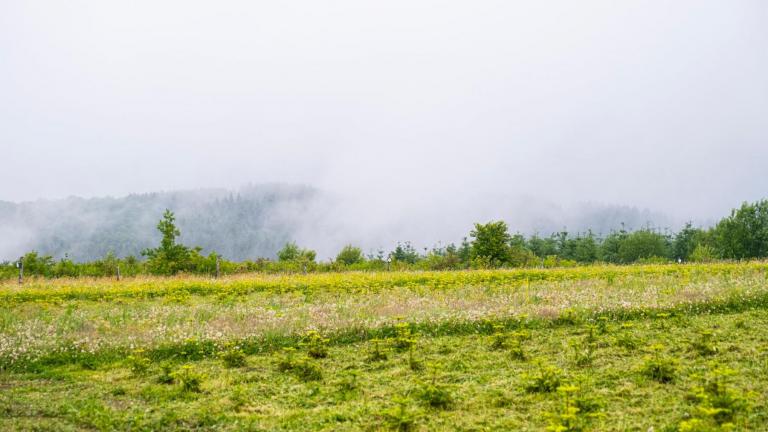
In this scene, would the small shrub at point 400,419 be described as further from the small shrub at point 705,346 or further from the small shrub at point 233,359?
the small shrub at point 705,346

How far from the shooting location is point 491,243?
41.9 meters

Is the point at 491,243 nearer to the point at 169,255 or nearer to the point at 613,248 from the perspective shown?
the point at 169,255

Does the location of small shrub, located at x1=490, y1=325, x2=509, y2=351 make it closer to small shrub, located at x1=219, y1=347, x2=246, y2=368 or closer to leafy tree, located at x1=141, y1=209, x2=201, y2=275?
small shrub, located at x1=219, y1=347, x2=246, y2=368

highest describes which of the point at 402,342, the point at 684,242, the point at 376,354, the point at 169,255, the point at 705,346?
the point at 684,242

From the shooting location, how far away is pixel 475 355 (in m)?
11.0

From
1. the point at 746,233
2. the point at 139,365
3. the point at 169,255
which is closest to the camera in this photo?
the point at 139,365

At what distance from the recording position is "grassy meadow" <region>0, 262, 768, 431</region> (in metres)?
7.51

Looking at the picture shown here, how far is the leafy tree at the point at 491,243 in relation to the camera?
41719mm

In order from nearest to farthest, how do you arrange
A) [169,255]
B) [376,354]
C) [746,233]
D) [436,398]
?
[436,398]
[376,354]
[169,255]
[746,233]

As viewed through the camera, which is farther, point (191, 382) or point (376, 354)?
point (376, 354)

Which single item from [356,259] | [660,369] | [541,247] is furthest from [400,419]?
[541,247]

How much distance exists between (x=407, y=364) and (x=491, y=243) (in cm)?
3257

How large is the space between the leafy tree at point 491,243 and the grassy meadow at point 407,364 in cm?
2271

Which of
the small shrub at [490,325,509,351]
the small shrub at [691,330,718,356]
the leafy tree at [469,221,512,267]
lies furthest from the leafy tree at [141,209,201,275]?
the small shrub at [691,330,718,356]
